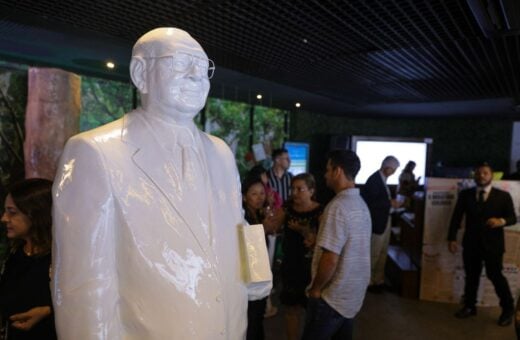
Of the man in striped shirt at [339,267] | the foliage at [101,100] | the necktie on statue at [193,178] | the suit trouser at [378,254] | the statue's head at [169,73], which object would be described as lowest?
the suit trouser at [378,254]

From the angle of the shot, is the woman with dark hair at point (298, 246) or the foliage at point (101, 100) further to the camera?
the foliage at point (101, 100)

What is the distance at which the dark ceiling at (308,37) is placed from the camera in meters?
1.65

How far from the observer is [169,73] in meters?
1.05

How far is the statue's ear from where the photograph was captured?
1.07 m

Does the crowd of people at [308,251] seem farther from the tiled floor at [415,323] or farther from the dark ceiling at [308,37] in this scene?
the dark ceiling at [308,37]

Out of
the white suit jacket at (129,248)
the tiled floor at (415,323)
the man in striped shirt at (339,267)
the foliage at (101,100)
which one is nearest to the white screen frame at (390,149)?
the tiled floor at (415,323)

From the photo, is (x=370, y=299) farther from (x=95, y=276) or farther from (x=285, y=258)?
(x=95, y=276)

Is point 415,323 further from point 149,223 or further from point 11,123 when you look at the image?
point 11,123

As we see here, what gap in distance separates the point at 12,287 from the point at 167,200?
0.88 m

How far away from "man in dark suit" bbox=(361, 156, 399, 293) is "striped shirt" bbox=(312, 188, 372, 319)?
1986 millimetres

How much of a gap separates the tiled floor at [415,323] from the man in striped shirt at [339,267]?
1087 millimetres

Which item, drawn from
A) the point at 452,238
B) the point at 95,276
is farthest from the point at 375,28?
the point at 452,238

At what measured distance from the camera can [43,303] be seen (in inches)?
58.2

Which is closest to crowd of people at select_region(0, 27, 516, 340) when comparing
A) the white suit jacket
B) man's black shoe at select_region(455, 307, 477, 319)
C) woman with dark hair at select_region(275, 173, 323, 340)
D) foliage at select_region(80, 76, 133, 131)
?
the white suit jacket
